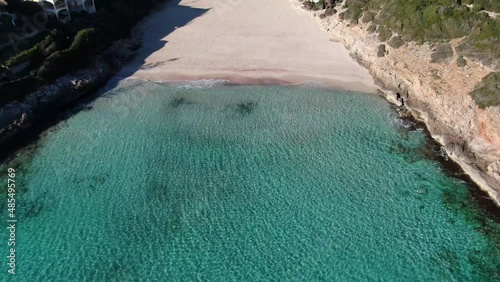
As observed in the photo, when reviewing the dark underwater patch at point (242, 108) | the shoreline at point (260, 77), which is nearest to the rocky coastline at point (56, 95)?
the shoreline at point (260, 77)

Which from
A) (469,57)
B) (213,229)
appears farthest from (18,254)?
(469,57)

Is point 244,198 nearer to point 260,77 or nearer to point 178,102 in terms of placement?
point 178,102

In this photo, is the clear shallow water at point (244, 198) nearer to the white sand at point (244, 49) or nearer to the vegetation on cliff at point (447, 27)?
the white sand at point (244, 49)

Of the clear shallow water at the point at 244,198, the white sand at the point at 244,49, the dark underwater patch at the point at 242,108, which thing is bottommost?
the clear shallow water at the point at 244,198

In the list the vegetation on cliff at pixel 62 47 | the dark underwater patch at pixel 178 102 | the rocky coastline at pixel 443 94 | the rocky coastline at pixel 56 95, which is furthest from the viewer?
the dark underwater patch at pixel 178 102

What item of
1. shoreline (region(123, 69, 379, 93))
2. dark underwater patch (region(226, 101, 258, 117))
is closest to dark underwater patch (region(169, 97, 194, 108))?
shoreline (region(123, 69, 379, 93))

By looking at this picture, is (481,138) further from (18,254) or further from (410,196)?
(18,254)

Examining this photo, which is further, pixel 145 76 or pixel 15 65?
pixel 145 76

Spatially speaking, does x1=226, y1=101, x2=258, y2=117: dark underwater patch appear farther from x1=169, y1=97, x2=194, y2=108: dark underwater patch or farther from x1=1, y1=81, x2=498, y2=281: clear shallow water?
x1=169, y1=97, x2=194, y2=108: dark underwater patch
